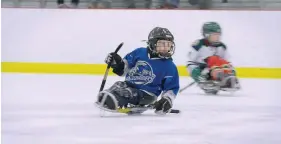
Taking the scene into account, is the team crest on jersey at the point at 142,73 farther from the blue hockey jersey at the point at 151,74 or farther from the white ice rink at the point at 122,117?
the white ice rink at the point at 122,117

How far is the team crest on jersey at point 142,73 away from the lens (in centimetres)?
317

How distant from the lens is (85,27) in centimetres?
344

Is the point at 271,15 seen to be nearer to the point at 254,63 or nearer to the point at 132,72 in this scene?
the point at 254,63

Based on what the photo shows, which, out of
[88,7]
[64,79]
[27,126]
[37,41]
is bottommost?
[27,126]

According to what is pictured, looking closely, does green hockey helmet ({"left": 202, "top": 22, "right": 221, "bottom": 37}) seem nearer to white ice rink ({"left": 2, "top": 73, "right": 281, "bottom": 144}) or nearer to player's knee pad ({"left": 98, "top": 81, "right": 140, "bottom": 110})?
white ice rink ({"left": 2, "top": 73, "right": 281, "bottom": 144})

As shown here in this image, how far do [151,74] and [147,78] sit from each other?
0.03 m

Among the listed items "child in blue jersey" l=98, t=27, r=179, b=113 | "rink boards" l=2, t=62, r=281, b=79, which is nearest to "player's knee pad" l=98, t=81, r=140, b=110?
"child in blue jersey" l=98, t=27, r=179, b=113

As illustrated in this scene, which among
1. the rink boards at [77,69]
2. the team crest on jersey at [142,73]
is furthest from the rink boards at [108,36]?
the team crest on jersey at [142,73]

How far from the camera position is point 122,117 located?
3.20m

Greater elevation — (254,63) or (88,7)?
(88,7)

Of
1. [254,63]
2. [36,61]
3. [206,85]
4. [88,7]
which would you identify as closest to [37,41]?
[36,61]

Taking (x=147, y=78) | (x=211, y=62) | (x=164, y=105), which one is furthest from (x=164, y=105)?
(x=211, y=62)

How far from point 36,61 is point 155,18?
0.76m

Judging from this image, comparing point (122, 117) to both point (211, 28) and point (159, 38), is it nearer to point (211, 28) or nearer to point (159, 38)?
point (159, 38)
